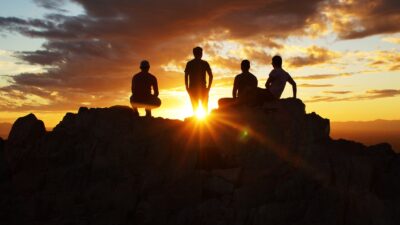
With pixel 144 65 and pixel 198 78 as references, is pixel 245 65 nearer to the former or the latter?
pixel 198 78

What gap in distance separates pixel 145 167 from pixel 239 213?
452cm

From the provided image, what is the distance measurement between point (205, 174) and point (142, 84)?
18.4 ft

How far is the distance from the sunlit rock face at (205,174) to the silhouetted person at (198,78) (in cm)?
119

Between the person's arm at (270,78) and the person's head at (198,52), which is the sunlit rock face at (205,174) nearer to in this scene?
the person's arm at (270,78)

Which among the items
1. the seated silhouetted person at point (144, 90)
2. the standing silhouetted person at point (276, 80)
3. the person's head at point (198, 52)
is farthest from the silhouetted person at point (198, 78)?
the standing silhouetted person at point (276, 80)

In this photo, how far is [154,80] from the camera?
2105 cm

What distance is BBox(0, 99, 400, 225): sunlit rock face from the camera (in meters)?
17.0

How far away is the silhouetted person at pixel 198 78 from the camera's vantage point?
19.8 metres

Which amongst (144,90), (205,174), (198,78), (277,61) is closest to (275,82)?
(277,61)

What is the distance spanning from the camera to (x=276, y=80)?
19.2 metres

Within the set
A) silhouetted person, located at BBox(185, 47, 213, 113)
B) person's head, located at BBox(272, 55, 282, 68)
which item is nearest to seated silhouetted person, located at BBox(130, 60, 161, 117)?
silhouetted person, located at BBox(185, 47, 213, 113)

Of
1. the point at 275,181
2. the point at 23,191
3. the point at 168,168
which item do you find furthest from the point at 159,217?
the point at 23,191

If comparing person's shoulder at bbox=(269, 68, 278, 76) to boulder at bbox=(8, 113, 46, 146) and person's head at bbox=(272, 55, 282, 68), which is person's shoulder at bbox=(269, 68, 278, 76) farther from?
boulder at bbox=(8, 113, 46, 146)

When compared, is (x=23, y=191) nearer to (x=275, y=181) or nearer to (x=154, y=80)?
(x=154, y=80)
